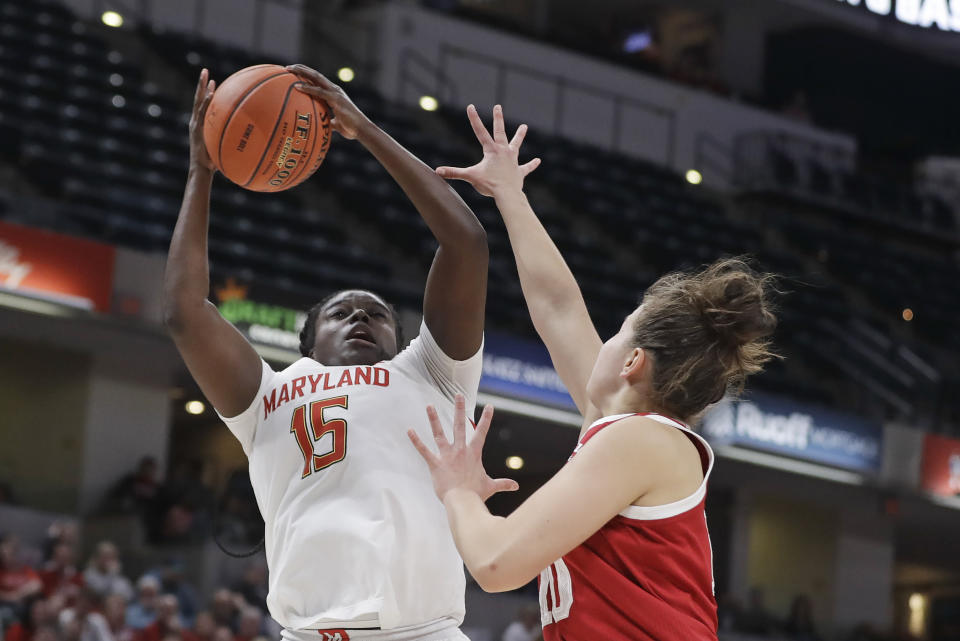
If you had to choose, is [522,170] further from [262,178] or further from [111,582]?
[111,582]

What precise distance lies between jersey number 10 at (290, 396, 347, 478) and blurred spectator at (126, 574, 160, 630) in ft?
18.2

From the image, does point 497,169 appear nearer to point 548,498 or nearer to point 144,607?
point 548,498

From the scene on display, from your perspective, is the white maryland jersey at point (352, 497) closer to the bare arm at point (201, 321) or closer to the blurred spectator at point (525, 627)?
the bare arm at point (201, 321)

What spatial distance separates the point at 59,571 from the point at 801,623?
777 cm

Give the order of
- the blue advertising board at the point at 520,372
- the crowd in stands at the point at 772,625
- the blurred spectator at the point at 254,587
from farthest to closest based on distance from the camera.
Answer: the crowd in stands at the point at 772,625, the blue advertising board at the point at 520,372, the blurred spectator at the point at 254,587

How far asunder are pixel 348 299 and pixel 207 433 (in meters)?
11.2

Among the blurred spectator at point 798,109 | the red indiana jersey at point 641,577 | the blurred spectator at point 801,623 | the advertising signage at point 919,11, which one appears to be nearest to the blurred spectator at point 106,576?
the red indiana jersey at point 641,577

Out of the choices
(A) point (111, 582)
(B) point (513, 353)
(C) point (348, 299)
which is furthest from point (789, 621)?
(C) point (348, 299)

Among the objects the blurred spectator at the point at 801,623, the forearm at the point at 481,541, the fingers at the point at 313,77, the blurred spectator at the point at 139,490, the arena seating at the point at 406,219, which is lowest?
the blurred spectator at the point at 801,623

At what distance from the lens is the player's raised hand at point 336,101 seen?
3242mm

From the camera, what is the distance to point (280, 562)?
10.3 feet

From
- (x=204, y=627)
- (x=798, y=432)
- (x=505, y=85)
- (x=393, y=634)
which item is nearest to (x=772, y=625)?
(x=798, y=432)

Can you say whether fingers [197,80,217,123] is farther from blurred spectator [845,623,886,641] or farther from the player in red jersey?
blurred spectator [845,623,886,641]

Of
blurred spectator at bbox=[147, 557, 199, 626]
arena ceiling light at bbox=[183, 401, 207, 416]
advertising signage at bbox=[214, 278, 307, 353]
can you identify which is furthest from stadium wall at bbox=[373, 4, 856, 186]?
blurred spectator at bbox=[147, 557, 199, 626]
